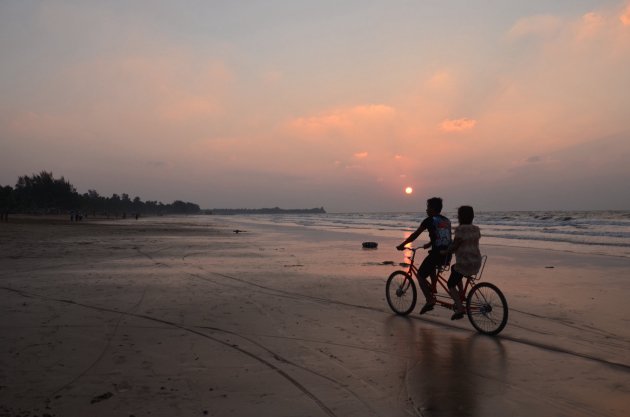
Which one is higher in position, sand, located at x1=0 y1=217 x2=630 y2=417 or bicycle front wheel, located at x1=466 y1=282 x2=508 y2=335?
bicycle front wheel, located at x1=466 y1=282 x2=508 y2=335

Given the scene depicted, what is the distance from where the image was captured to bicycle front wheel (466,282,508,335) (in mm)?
7031

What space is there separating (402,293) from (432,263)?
1.04 meters

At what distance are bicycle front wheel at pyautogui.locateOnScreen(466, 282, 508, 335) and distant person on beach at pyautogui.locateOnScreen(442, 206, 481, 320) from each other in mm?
228

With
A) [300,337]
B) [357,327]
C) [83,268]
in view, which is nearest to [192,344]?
[300,337]

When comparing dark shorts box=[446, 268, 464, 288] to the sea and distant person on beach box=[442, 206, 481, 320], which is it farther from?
the sea

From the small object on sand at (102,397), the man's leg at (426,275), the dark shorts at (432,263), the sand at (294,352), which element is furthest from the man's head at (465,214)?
the small object on sand at (102,397)

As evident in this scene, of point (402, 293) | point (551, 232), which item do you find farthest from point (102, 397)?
point (551, 232)

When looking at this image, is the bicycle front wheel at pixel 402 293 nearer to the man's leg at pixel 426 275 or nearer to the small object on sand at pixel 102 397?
the man's leg at pixel 426 275

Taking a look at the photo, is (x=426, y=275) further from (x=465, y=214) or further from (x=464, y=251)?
(x=465, y=214)

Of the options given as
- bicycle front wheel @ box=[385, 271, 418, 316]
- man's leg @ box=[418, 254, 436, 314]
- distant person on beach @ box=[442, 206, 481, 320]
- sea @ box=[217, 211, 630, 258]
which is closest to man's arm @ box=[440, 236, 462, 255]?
distant person on beach @ box=[442, 206, 481, 320]

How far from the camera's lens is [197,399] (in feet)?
14.7

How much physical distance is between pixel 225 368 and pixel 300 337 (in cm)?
171

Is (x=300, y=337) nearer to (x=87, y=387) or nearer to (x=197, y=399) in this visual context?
(x=197, y=399)

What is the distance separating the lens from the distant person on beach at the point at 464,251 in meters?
7.42
